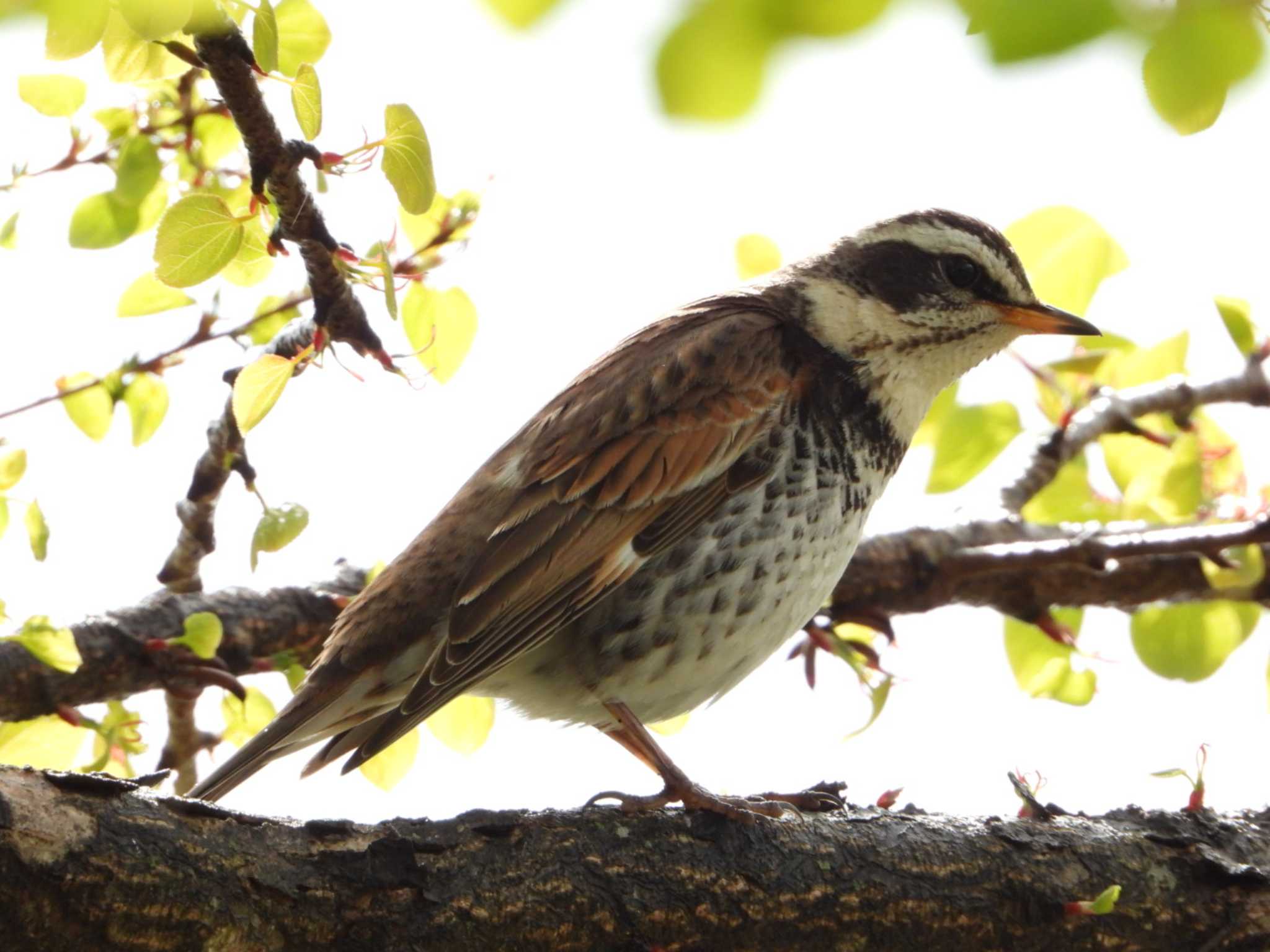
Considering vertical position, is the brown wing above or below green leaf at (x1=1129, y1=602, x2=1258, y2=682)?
above

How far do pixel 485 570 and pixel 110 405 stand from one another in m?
1.25

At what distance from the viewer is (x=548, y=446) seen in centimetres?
467

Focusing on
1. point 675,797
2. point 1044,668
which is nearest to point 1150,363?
point 1044,668

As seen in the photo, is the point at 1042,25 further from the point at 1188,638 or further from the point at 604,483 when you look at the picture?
the point at 1188,638

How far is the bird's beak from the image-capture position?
16.5 feet

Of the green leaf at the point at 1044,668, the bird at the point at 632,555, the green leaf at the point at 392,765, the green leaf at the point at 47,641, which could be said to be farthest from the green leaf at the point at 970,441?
the green leaf at the point at 47,641

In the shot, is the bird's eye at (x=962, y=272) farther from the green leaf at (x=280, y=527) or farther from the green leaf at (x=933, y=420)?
the green leaf at (x=280, y=527)

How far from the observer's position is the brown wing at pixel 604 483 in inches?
Result: 164

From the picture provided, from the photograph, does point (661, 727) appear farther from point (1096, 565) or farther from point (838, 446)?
point (1096, 565)

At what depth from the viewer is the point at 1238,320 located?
471cm

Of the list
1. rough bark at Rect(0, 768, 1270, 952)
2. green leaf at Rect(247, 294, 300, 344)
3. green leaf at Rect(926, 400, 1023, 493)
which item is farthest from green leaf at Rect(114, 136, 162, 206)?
green leaf at Rect(926, 400, 1023, 493)

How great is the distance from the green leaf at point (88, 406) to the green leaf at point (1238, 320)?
3.69m

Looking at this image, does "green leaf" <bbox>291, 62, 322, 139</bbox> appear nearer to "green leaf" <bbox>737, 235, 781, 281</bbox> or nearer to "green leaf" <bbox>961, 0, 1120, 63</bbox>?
"green leaf" <bbox>961, 0, 1120, 63</bbox>

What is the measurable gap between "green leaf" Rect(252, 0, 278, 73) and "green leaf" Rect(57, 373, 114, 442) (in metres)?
1.56
